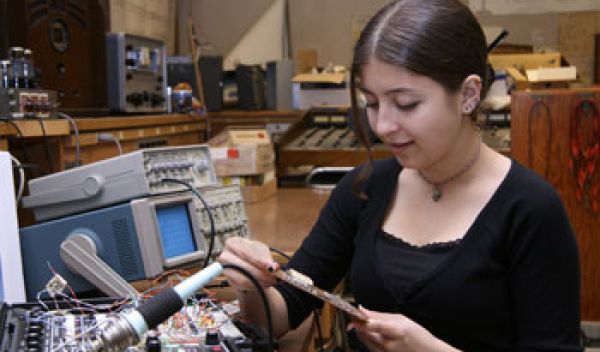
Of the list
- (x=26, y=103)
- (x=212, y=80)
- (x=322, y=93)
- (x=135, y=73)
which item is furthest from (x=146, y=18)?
(x=26, y=103)

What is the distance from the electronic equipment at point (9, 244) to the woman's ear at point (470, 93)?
0.79m

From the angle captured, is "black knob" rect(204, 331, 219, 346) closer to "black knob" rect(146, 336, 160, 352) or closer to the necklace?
"black knob" rect(146, 336, 160, 352)

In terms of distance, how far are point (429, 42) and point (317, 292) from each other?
0.47 m

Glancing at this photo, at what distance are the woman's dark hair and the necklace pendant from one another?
21 centimetres

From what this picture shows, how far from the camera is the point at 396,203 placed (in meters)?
1.37

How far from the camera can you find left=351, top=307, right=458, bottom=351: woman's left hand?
107 centimetres

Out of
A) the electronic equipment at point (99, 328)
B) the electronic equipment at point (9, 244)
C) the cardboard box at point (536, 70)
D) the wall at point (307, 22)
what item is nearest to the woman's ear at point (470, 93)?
the electronic equipment at point (99, 328)

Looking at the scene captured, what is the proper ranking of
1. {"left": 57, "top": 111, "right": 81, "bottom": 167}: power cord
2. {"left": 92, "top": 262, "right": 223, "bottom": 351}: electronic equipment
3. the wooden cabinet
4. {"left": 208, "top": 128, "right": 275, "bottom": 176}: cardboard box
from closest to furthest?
{"left": 92, "top": 262, "right": 223, "bottom": 351}: electronic equipment
{"left": 57, "top": 111, "right": 81, "bottom": 167}: power cord
{"left": 208, "top": 128, "right": 275, "bottom": 176}: cardboard box
the wooden cabinet

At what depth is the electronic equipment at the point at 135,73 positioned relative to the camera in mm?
2326

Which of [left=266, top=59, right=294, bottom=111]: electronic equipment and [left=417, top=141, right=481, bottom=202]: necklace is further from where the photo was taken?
[left=266, top=59, right=294, bottom=111]: electronic equipment

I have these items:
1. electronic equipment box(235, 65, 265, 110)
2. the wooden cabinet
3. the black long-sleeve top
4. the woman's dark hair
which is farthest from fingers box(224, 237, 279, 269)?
electronic equipment box(235, 65, 265, 110)

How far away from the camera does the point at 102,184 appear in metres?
1.29

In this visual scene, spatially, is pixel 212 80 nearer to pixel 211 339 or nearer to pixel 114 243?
pixel 114 243

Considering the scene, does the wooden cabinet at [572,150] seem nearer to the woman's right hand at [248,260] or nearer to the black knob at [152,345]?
the woman's right hand at [248,260]
